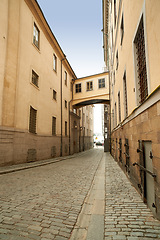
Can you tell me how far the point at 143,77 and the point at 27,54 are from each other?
9920 millimetres

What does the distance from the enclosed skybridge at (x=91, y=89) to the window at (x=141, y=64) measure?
1636 cm

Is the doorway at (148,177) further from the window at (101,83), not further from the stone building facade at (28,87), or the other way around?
the window at (101,83)

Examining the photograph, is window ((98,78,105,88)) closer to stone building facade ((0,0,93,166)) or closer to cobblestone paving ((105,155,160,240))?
stone building facade ((0,0,93,166))

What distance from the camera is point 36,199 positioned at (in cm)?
389

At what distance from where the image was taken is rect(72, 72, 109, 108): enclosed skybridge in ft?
70.8

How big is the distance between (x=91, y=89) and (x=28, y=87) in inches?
480

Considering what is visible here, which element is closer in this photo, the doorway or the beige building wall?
the doorway

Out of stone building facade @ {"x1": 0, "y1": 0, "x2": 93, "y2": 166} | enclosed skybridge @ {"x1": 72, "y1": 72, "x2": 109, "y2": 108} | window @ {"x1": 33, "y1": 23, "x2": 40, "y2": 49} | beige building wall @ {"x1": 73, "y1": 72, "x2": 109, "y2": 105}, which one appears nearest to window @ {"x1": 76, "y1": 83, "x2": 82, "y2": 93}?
enclosed skybridge @ {"x1": 72, "y1": 72, "x2": 109, "y2": 108}

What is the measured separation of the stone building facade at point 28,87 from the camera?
9.27 metres

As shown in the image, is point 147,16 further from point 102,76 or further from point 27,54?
point 102,76

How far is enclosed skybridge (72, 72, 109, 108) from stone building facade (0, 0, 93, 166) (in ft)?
15.8

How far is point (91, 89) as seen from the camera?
73.2ft

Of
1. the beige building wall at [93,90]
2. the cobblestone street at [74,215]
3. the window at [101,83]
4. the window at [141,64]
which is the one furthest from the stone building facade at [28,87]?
the window at [141,64]

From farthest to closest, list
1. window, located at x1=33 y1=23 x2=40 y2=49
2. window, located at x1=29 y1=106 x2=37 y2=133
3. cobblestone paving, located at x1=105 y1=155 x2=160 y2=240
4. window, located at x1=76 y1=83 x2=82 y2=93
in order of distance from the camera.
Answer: window, located at x1=76 y1=83 x2=82 y2=93, window, located at x1=33 y1=23 x2=40 y2=49, window, located at x1=29 y1=106 x2=37 y2=133, cobblestone paving, located at x1=105 y1=155 x2=160 y2=240
